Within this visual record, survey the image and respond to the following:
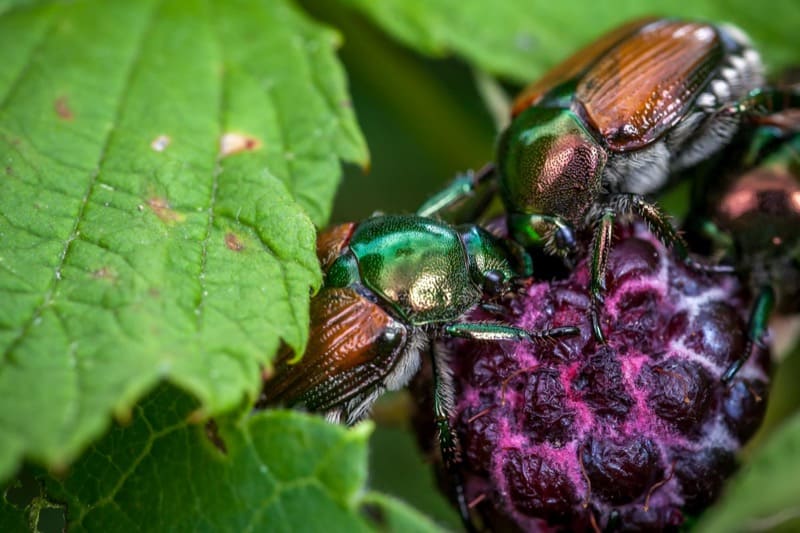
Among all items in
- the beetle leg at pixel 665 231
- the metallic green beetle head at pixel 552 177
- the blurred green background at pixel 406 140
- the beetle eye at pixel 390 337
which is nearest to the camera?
the beetle eye at pixel 390 337

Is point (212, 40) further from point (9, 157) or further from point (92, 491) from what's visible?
point (92, 491)

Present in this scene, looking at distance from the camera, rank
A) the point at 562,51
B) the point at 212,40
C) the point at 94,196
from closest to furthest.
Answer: the point at 94,196 → the point at 212,40 → the point at 562,51

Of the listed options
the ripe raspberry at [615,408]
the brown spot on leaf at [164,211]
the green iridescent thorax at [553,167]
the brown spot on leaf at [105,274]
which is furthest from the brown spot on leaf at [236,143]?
the ripe raspberry at [615,408]

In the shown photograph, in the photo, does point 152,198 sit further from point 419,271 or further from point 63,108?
point 419,271

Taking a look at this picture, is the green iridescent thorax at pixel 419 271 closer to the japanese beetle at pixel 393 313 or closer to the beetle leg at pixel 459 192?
the japanese beetle at pixel 393 313

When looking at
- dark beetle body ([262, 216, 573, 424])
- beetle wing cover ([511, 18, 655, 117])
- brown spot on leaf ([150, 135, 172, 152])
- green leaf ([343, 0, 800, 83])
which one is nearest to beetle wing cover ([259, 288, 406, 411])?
dark beetle body ([262, 216, 573, 424])

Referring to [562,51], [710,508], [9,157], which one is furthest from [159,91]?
[710,508]

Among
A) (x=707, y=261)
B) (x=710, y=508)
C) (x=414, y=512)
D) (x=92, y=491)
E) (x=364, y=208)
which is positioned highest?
(x=707, y=261)
